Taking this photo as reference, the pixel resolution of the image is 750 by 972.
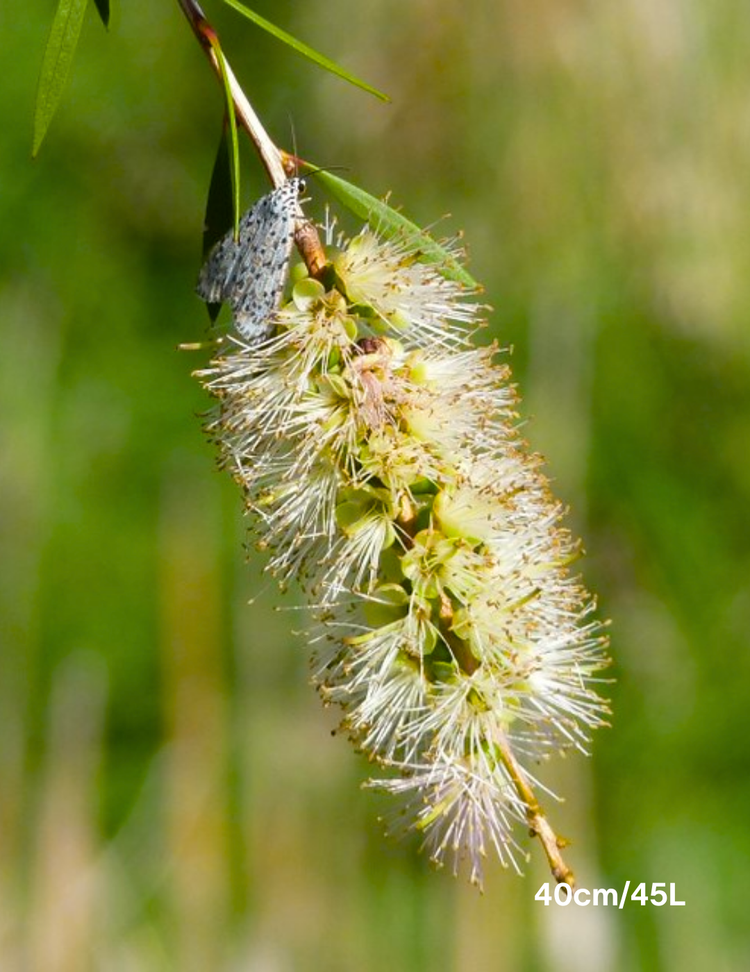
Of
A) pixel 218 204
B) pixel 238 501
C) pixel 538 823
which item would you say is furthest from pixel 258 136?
pixel 238 501

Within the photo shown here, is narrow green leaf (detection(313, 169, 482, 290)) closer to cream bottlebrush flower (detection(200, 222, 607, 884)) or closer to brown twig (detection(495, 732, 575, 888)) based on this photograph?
Result: cream bottlebrush flower (detection(200, 222, 607, 884))

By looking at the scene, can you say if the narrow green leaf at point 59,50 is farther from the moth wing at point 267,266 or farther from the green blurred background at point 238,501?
the green blurred background at point 238,501

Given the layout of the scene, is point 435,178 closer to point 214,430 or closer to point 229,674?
point 229,674

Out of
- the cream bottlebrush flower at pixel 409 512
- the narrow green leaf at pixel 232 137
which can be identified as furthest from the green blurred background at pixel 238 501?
the narrow green leaf at pixel 232 137

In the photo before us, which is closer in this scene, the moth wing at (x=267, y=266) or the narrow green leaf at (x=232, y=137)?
the narrow green leaf at (x=232, y=137)

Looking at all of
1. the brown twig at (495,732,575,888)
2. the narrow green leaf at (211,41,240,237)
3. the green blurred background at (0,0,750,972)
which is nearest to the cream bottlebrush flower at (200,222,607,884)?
the brown twig at (495,732,575,888)

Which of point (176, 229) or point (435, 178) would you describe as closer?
point (435, 178)

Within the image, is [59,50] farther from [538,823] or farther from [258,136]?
[538,823]

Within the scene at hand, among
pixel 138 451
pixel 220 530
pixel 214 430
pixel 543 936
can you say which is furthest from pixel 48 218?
pixel 214 430
